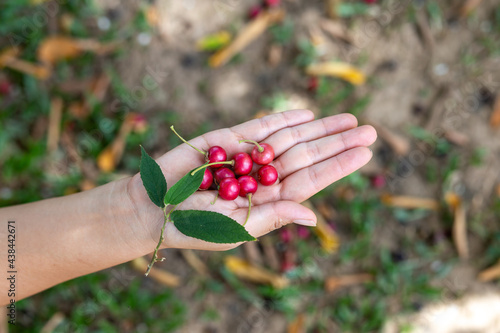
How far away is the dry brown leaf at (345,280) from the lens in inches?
158

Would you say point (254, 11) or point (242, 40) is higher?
point (254, 11)

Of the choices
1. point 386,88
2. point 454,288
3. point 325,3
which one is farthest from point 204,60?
point 454,288

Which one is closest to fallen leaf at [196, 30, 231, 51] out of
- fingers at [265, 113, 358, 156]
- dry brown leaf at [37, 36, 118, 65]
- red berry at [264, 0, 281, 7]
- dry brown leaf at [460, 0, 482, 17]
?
red berry at [264, 0, 281, 7]

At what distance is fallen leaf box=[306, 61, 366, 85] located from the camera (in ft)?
14.4

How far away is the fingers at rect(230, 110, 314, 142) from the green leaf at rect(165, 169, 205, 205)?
628mm

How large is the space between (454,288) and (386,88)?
211 cm

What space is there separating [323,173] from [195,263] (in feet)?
6.07

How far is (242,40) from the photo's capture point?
440 centimetres

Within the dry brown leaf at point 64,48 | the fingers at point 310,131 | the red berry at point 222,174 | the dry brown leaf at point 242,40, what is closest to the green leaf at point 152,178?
the red berry at point 222,174

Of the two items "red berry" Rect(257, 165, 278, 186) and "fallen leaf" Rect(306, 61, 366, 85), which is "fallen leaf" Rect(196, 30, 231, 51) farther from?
"red berry" Rect(257, 165, 278, 186)

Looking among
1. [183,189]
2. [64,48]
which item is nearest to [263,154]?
[183,189]

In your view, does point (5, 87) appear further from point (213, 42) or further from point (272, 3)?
point (272, 3)

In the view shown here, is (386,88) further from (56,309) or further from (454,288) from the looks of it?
(56,309)

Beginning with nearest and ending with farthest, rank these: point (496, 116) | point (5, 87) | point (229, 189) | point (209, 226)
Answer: point (209, 226) < point (229, 189) < point (5, 87) < point (496, 116)
